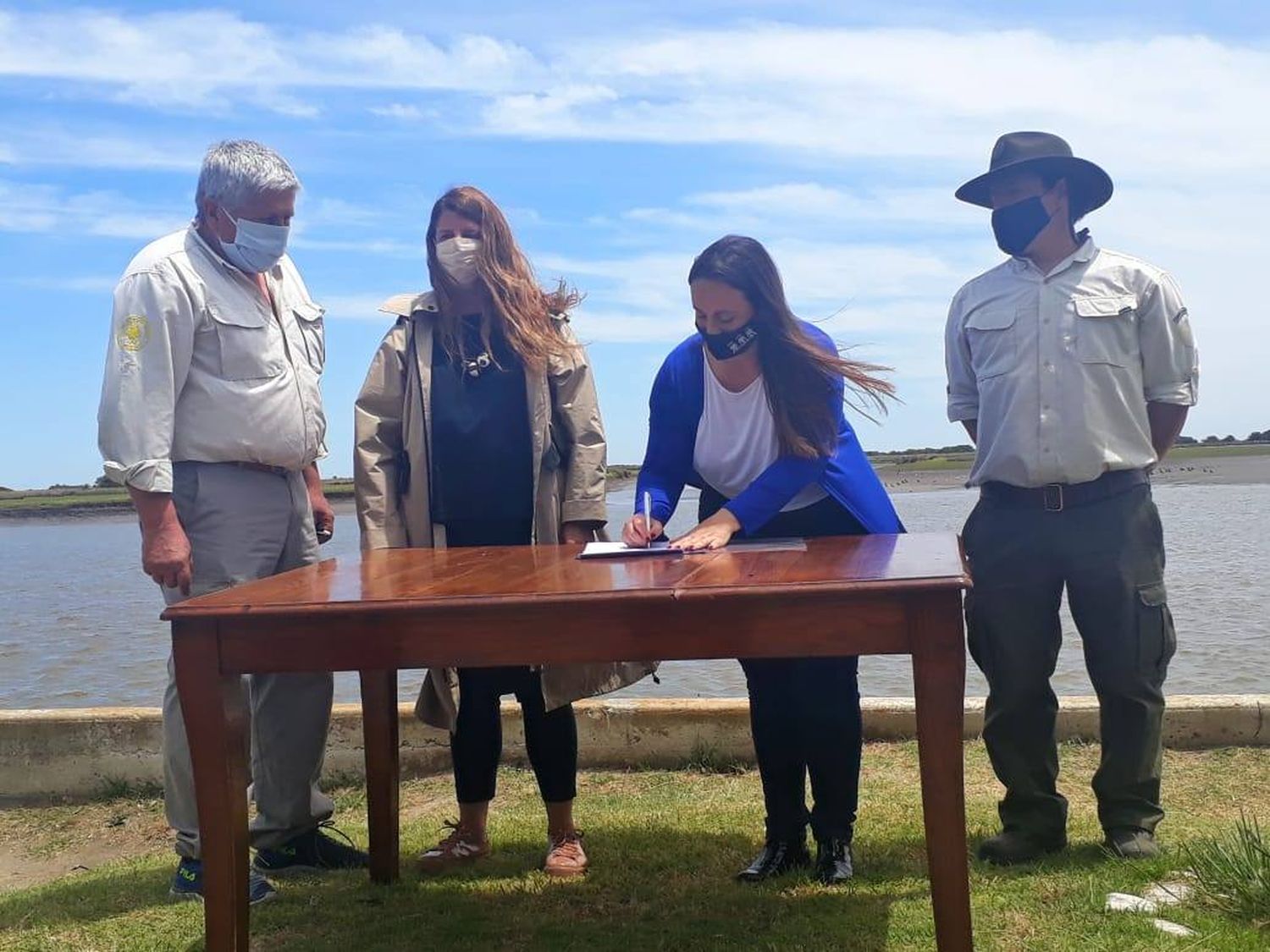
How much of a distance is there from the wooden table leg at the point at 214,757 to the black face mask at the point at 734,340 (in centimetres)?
163

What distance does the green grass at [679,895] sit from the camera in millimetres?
3443

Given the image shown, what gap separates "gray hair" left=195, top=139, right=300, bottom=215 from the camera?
405 cm

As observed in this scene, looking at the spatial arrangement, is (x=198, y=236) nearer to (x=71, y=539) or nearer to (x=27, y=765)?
(x=27, y=765)

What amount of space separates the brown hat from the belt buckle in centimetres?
87

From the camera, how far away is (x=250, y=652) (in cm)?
300

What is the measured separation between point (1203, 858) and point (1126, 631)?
0.70 meters

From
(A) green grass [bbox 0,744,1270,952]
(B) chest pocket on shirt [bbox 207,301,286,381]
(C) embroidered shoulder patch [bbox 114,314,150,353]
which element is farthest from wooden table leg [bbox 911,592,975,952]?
(C) embroidered shoulder patch [bbox 114,314,150,353]

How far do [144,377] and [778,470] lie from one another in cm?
184

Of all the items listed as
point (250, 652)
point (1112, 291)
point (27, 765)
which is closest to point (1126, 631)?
point (1112, 291)

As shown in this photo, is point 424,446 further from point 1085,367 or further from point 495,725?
point 1085,367

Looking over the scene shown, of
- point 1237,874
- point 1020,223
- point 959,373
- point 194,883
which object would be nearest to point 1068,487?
point 959,373

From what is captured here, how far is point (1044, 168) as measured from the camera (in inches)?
159

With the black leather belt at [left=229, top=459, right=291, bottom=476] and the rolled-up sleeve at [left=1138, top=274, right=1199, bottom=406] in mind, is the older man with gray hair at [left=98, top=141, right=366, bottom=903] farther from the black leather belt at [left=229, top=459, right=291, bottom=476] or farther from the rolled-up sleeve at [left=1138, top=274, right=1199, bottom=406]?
the rolled-up sleeve at [left=1138, top=274, right=1199, bottom=406]

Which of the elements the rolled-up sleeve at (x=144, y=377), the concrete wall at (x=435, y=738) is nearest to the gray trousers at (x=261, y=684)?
the rolled-up sleeve at (x=144, y=377)
